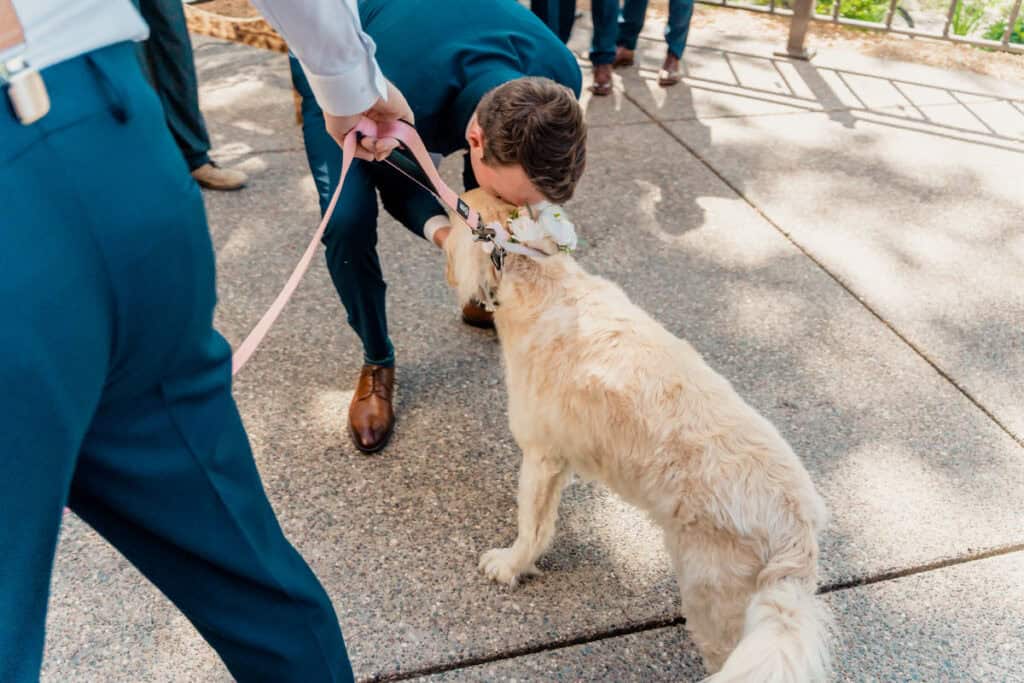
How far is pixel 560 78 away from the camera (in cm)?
269

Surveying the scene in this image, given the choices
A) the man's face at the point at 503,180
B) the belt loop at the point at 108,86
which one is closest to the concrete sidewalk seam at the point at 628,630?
the man's face at the point at 503,180

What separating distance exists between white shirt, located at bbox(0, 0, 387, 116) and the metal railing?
560 cm

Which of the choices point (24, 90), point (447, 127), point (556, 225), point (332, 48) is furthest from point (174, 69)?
point (24, 90)

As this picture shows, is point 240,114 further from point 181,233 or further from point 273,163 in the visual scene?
point 181,233

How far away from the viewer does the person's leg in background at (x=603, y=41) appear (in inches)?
216

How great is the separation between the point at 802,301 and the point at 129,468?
10.6 ft

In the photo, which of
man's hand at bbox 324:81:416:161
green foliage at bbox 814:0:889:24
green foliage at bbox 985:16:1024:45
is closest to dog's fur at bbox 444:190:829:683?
man's hand at bbox 324:81:416:161

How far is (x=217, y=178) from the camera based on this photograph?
4.46m

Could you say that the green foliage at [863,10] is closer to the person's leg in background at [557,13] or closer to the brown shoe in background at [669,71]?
the brown shoe in background at [669,71]

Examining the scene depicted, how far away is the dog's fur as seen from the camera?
1760 mm

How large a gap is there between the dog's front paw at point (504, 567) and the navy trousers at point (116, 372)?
114cm

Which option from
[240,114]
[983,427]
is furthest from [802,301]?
[240,114]

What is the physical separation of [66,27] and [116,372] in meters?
0.41

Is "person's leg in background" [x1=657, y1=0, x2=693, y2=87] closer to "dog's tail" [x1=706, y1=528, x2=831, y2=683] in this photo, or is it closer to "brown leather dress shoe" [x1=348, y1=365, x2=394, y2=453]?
"brown leather dress shoe" [x1=348, y1=365, x2=394, y2=453]
